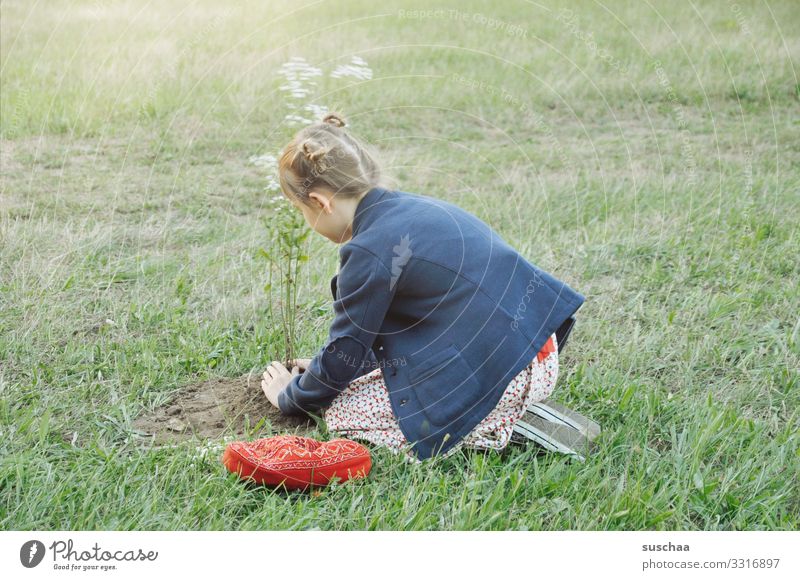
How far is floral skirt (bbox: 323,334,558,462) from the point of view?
2.28 metres

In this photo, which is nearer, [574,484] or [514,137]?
[574,484]

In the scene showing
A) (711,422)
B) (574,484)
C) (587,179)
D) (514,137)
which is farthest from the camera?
(514,137)

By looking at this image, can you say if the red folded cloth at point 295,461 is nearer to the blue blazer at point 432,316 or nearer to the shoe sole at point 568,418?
the blue blazer at point 432,316

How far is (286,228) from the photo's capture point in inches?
97.1

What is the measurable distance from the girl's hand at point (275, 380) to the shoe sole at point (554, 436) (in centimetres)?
65

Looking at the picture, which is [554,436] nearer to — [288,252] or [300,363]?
[300,363]

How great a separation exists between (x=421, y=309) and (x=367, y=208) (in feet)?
0.96

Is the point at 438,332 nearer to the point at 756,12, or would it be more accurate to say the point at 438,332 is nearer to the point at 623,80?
the point at 623,80

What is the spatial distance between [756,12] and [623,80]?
3.23ft

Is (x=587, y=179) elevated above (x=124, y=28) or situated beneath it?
situated beneath

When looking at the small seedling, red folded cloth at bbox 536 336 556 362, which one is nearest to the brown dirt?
the small seedling

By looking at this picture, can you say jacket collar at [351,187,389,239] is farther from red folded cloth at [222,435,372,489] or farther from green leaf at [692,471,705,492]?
green leaf at [692,471,705,492]
